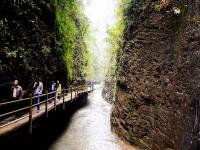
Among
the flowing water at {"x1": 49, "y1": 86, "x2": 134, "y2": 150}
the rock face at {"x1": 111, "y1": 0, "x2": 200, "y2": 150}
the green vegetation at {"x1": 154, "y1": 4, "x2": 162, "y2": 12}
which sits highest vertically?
the green vegetation at {"x1": 154, "y1": 4, "x2": 162, "y2": 12}

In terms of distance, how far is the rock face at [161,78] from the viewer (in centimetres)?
846

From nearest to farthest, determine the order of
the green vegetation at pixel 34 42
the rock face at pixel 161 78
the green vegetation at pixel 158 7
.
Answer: the rock face at pixel 161 78
the green vegetation at pixel 158 7
the green vegetation at pixel 34 42

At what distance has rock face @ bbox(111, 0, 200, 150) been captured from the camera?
27.7ft

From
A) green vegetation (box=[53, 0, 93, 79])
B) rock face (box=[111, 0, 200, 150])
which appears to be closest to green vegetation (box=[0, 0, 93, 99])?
green vegetation (box=[53, 0, 93, 79])

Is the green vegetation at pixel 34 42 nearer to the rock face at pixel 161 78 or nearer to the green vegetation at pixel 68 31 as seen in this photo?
the green vegetation at pixel 68 31

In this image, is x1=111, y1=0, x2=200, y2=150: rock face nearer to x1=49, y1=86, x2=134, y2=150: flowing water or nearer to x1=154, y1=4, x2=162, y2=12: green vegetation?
x1=154, y1=4, x2=162, y2=12: green vegetation

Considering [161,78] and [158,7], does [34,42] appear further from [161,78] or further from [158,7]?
[161,78]

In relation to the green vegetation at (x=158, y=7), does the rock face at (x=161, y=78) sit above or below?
below

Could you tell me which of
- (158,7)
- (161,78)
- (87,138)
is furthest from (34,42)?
(161,78)

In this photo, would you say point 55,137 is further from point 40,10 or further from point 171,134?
point 40,10

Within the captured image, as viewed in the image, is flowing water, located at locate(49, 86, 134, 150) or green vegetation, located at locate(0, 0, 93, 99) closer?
flowing water, located at locate(49, 86, 134, 150)

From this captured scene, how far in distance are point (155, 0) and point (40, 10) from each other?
8.61m

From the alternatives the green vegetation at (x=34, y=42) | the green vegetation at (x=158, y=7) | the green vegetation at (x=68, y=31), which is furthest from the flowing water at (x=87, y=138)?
the green vegetation at (x=68, y=31)

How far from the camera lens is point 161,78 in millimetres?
10797
